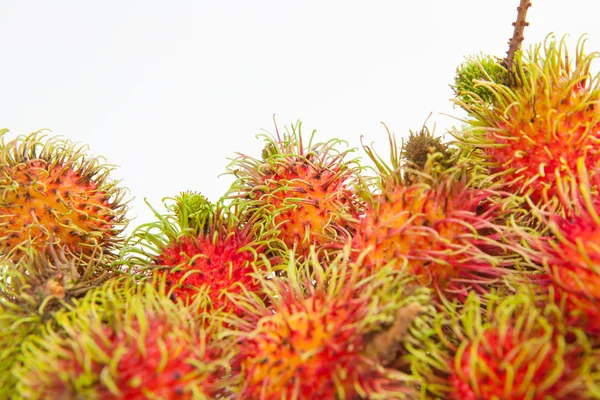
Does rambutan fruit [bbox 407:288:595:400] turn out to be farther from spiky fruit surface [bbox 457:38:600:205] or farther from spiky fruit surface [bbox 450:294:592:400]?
spiky fruit surface [bbox 457:38:600:205]

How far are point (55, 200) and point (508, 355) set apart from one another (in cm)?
115

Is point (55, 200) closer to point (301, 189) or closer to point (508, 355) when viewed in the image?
point (301, 189)

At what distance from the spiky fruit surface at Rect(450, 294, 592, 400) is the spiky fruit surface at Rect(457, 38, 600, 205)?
1.10 ft

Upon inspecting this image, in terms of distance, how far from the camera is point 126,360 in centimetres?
89

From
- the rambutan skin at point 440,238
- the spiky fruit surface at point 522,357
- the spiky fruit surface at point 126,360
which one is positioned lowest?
the spiky fruit surface at point 522,357

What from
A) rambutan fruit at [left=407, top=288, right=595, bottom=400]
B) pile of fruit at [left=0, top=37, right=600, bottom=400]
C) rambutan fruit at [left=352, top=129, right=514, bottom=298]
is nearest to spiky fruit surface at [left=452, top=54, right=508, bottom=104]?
pile of fruit at [left=0, top=37, right=600, bottom=400]

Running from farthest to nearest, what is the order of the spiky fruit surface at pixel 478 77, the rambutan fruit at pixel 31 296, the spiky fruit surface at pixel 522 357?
the spiky fruit surface at pixel 478 77 < the rambutan fruit at pixel 31 296 < the spiky fruit surface at pixel 522 357

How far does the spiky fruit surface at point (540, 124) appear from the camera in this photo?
1211mm

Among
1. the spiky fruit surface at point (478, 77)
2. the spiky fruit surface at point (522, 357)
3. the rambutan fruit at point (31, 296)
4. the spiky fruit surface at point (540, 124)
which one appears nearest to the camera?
the spiky fruit surface at point (522, 357)

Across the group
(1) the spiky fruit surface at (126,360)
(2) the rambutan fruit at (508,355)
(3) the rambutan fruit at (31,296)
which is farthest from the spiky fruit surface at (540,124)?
(3) the rambutan fruit at (31,296)

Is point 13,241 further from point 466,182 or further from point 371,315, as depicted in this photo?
point 466,182

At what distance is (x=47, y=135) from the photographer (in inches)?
61.6

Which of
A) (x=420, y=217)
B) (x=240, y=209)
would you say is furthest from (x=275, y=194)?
(x=420, y=217)

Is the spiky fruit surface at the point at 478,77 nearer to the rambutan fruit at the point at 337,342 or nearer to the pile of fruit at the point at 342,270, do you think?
the pile of fruit at the point at 342,270
